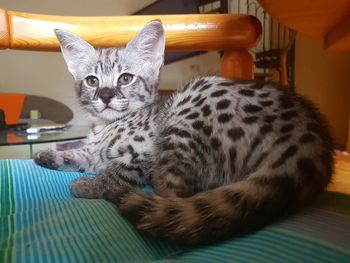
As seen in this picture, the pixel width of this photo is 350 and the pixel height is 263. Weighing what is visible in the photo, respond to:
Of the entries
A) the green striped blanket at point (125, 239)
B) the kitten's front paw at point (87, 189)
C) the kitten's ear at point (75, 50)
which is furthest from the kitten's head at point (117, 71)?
the green striped blanket at point (125, 239)

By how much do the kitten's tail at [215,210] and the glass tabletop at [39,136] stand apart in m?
Result: 1.65

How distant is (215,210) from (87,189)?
0.41 metres

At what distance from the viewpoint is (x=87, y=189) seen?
33.4 inches

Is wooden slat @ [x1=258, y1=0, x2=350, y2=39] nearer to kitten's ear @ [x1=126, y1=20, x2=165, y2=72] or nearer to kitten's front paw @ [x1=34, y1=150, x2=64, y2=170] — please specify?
kitten's ear @ [x1=126, y1=20, x2=165, y2=72]

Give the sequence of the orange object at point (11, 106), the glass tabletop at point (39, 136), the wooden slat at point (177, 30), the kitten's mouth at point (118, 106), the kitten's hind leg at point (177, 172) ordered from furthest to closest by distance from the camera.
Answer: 1. the orange object at point (11, 106)
2. the glass tabletop at point (39, 136)
3. the wooden slat at point (177, 30)
4. the kitten's mouth at point (118, 106)
5. the kitten's hind leg at point (177, 172)

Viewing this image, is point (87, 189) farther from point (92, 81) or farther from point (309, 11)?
point (309, 11)

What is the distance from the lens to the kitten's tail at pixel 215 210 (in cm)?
52

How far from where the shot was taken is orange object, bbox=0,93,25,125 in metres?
2.99

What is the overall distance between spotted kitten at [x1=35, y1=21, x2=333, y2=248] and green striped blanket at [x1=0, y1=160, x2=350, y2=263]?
0.03 m

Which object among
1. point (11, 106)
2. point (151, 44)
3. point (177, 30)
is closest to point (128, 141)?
point (151, 44)

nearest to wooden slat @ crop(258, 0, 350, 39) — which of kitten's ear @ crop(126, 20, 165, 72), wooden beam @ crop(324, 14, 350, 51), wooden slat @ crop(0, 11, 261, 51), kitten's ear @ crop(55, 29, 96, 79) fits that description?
wooden beam @ crop(324, 14, 350, 51)

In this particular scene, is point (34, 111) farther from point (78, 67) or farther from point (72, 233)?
point (72, 233)

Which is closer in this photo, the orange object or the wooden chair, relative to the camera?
the wooden chair

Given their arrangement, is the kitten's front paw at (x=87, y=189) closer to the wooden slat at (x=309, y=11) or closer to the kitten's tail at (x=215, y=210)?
the kitten's tail at (x=215, y=210)
